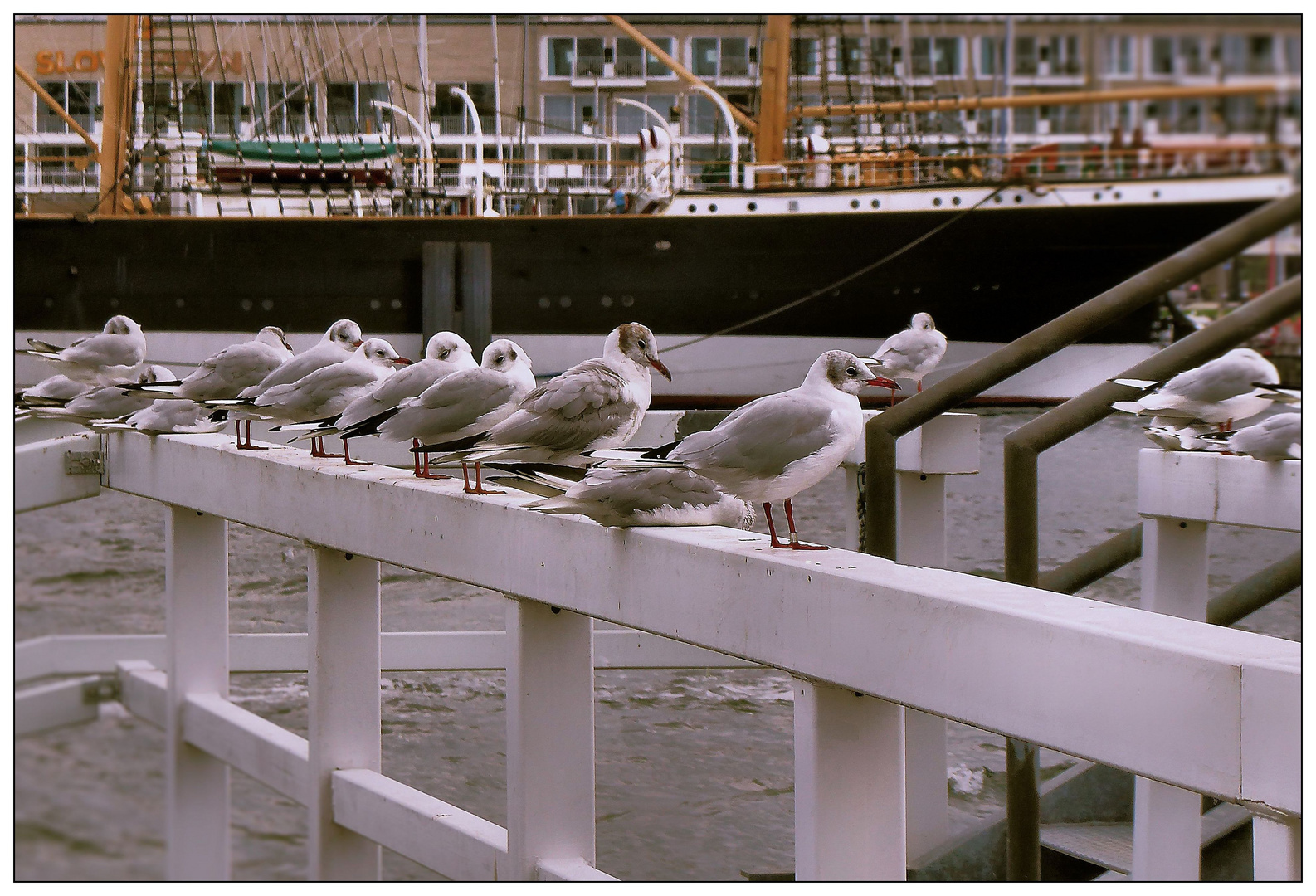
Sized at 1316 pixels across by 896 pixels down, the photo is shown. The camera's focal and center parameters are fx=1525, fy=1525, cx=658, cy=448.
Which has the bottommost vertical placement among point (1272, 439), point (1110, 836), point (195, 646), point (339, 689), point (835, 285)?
point (1110, 836)

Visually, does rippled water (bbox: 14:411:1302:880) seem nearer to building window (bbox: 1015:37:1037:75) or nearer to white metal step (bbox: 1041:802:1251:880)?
white metal step (bbox: 1041:802:1251:880)

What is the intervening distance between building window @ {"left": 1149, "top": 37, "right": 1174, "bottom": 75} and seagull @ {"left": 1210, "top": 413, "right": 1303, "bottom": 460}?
133 cm

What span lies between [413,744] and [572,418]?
3.30 m

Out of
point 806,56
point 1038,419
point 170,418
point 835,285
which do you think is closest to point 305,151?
point 835,285

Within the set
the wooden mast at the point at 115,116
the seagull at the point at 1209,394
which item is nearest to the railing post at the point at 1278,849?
the seagull at the point at 1209,394

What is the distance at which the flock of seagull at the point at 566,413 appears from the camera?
2336 mm

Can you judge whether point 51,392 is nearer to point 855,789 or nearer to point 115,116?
point 855,789

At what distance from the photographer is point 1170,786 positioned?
12.5 feet

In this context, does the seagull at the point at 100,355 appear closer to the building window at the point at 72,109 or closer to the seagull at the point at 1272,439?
the seagull at the point at 1272,439

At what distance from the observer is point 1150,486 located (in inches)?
163

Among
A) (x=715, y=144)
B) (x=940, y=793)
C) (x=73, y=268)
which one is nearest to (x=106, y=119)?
(x=73, y=268)

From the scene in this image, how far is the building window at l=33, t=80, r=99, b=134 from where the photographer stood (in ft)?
34.8

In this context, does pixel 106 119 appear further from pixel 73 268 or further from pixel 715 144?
pixel 715 144

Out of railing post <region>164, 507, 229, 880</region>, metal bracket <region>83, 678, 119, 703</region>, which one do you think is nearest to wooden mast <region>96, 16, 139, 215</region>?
metal bracket <region>83, 678, 119, 703</region>
